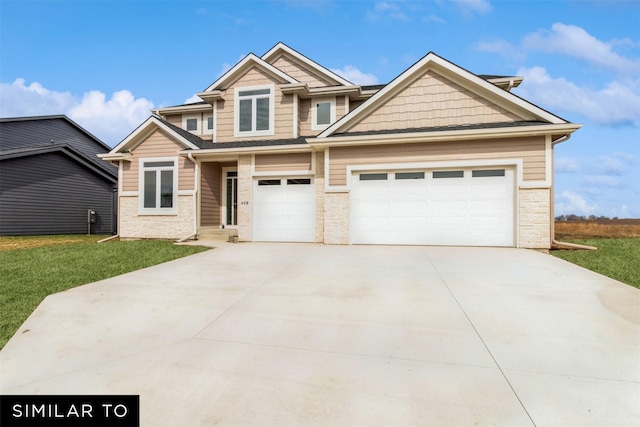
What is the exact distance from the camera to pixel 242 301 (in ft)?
15.8

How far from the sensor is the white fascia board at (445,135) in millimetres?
9188

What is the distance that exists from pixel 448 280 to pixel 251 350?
4.12 m

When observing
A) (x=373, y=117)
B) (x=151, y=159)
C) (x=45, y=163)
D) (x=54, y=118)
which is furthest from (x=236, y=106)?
(x=54, y=118)

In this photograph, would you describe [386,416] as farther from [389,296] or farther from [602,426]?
[389,296]

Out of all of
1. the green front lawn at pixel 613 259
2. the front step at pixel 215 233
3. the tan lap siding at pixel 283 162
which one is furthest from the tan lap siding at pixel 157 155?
the green front lawn at pixel 613 259

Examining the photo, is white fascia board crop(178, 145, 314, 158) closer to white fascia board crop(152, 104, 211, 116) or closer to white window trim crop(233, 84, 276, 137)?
white window trim crop(233, 84, 276, 137)

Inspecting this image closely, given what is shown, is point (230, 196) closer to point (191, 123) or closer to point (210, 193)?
point (210, 193)

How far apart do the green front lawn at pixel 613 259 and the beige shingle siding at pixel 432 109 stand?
184 inches

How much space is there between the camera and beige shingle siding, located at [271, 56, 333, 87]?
48.0 feet

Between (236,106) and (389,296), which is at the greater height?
(236,106)

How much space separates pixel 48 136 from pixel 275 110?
1923 centimetres

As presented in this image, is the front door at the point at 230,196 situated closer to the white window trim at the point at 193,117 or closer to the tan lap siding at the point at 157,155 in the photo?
the tan lap siding at the point at 157,155

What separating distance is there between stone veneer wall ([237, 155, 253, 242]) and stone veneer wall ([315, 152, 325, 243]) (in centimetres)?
277

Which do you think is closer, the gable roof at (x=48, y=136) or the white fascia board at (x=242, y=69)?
the white fascia board at (x=242, y=69)
